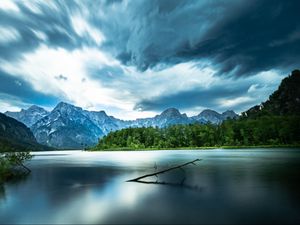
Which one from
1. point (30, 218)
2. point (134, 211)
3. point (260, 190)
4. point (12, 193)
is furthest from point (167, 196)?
point (12, 193)

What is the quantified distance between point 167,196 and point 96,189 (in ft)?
47.9

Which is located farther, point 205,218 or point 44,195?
point 44,195

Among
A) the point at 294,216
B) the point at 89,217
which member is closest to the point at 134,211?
the point at 89,217

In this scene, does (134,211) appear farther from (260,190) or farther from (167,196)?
(260,190)

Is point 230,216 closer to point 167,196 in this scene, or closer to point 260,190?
point 167,196

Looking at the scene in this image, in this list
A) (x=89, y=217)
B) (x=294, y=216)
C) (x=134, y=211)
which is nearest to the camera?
(x=294, y=216)

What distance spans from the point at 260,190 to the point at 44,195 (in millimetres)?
30551

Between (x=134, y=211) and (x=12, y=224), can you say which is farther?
(x=134, y=211)

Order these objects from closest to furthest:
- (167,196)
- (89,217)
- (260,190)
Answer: (89,217) → (167,196) → (260,190)

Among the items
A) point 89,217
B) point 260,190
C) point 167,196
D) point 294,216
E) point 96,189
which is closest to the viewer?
point 294,216

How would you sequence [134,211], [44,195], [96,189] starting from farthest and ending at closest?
[96,189] < [44,195] < [134,211]

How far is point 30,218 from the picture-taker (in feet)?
86.4

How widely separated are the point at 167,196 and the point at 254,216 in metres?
12.8

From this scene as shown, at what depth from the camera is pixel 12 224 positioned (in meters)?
24.3
